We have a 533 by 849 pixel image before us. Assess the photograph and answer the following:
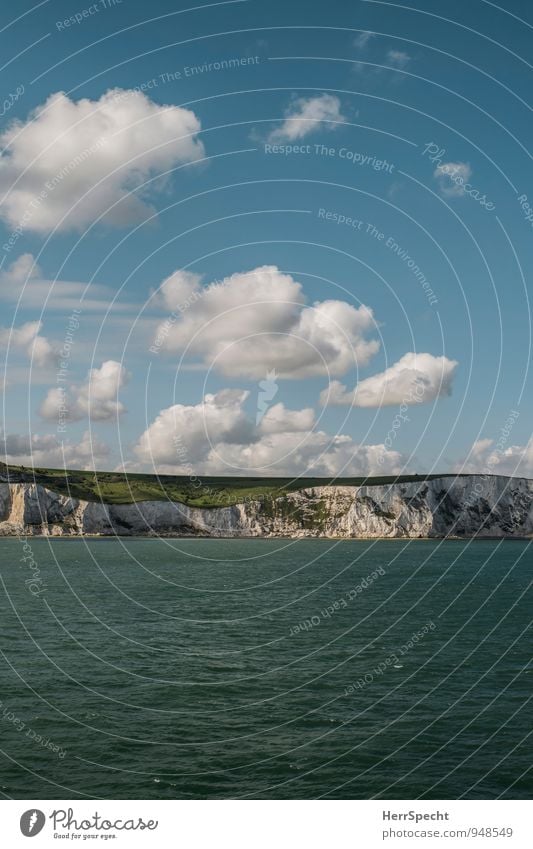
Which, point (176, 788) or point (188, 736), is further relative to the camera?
point (188, 736)

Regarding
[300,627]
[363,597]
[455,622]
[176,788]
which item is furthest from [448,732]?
[363,597]

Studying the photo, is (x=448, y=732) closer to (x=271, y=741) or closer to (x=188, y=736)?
(x=271, y=741)
